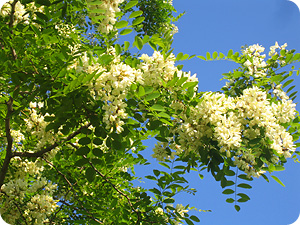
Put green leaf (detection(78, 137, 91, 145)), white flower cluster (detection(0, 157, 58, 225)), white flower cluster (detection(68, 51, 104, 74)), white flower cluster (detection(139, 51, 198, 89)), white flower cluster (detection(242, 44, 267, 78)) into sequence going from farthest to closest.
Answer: white flower cluster (detection(0, 157, 58, 225)) < white flower cluster (detection(242, 44, 267, 78)) < white flower cluster (detection(139, 51, 198, 89)) < green leaf (detection(78, 137, 91, 145)) < white flower cluster (detection(68, 51, 104, 74))

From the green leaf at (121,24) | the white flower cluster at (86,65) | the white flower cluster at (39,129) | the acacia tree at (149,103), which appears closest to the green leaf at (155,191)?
the acacia tree at (149,103)

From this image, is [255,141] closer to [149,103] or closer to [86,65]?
[149,103]

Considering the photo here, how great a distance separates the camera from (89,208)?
3688 millimetres

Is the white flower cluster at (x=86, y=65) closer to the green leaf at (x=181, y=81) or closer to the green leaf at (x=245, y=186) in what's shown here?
the green leaf at (x=181, y=81)

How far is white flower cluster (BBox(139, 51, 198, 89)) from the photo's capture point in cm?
266

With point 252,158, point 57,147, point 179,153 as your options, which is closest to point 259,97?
point 252,158

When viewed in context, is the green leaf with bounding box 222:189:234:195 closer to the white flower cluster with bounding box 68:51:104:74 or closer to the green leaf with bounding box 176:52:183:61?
the green leaf with bounding box 176:52:183:61

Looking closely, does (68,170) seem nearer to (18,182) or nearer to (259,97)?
(18,182)

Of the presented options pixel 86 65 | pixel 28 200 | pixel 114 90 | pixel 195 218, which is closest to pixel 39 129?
pixel 28 200

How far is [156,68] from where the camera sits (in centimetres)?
267

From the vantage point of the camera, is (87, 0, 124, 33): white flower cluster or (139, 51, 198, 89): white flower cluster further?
(139, 51, 198, 89): white flower cluster

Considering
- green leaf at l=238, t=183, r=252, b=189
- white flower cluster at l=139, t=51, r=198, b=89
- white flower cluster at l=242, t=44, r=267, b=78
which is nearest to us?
white flower cluster at l=139, t=51, r=198, b=89

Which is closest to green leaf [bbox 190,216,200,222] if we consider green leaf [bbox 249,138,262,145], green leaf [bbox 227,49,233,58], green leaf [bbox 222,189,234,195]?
green leaf [bbox 222,189,234,195]

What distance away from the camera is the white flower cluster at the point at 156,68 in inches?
105
